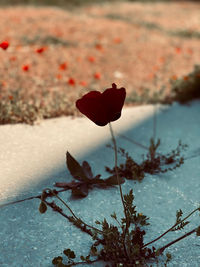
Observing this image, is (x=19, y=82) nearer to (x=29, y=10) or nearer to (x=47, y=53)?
(x=47, y=53)

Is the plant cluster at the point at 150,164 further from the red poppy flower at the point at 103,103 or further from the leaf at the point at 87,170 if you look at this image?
the red poppy flower at the point at 103,103

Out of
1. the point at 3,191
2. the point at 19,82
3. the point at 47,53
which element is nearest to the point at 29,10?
the point at 47,53

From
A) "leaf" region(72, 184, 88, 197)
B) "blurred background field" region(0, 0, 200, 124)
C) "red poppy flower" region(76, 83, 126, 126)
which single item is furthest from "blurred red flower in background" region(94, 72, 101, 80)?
"red poppy flower" region(76, 83, 126, 126)

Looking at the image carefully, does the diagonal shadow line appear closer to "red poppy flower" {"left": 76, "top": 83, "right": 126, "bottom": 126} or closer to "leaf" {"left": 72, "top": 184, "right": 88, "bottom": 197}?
"leaf" {"left": 72, "top": 184, "right": 88, "bottom": 197}

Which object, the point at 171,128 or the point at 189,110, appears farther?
the point at 189,110

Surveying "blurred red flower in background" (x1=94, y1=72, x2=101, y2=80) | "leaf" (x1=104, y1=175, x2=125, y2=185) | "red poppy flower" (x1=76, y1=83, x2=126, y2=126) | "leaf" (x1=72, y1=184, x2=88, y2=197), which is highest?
"blurred red flower in background" (x1=94, y1=72, x2=101, y2=80)

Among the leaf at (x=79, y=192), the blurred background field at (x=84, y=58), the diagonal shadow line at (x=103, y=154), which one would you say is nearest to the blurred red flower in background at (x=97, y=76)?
the blurred background field at (x=84, y=58)
